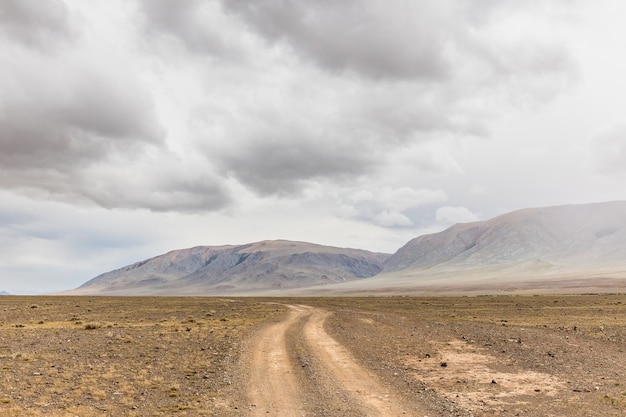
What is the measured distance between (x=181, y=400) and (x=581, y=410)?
12.6 m

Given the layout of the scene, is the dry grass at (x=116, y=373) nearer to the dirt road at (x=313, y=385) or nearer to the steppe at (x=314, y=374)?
the steppe at (x=314, y=374)

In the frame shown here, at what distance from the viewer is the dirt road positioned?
44.4 feet

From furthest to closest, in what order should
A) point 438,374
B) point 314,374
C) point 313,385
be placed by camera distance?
1. point 438,374
2. point 314,374
3. point 313,385

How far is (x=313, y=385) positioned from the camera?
1633 cm

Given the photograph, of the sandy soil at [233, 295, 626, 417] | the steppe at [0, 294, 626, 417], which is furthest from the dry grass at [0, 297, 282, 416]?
the sandy soil at [233, 295, 626, 417]

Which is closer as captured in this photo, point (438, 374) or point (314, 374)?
point (314, 374)

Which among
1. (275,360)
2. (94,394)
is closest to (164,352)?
(275,360)

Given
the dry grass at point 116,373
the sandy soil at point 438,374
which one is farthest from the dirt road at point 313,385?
the dry grass at point 116,373

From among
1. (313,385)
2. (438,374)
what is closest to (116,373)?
(313,385)

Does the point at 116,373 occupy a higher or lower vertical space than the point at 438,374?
higher

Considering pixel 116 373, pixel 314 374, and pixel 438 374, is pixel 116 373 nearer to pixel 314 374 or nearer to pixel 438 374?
pixel 314 374

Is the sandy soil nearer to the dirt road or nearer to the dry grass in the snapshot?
the dirt road

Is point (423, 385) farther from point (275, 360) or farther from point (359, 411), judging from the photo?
point (275, 360)

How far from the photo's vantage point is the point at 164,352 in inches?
933
